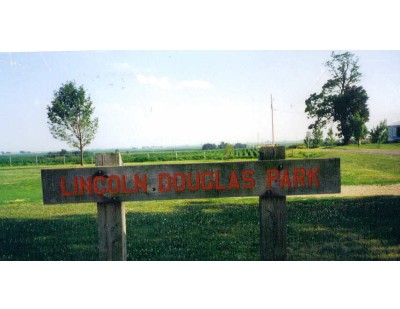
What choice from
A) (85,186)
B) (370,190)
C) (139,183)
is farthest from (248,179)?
(370,190)

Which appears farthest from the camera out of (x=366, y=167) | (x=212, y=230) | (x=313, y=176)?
(x=366, y=167)

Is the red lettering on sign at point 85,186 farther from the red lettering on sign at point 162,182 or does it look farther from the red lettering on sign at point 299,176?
the red lettering on sign at point 299,176

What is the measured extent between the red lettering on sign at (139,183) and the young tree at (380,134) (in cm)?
447

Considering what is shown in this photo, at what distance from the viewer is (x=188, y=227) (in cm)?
518

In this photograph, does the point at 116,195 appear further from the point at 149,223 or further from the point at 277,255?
the point at 149,223

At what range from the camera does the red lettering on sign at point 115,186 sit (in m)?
2.25

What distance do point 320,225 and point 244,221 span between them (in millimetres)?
1353

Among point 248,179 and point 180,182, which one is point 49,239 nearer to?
point 180,182

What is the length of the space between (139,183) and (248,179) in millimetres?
889

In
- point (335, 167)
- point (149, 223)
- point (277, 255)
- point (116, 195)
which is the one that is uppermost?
point (335, 167)

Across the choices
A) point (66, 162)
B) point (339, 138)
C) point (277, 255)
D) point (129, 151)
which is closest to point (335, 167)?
point (277, 255)

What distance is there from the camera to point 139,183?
2.28m

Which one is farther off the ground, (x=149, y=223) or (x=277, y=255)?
(x=277, y=255)

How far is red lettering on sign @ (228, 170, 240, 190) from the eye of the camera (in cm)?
232
